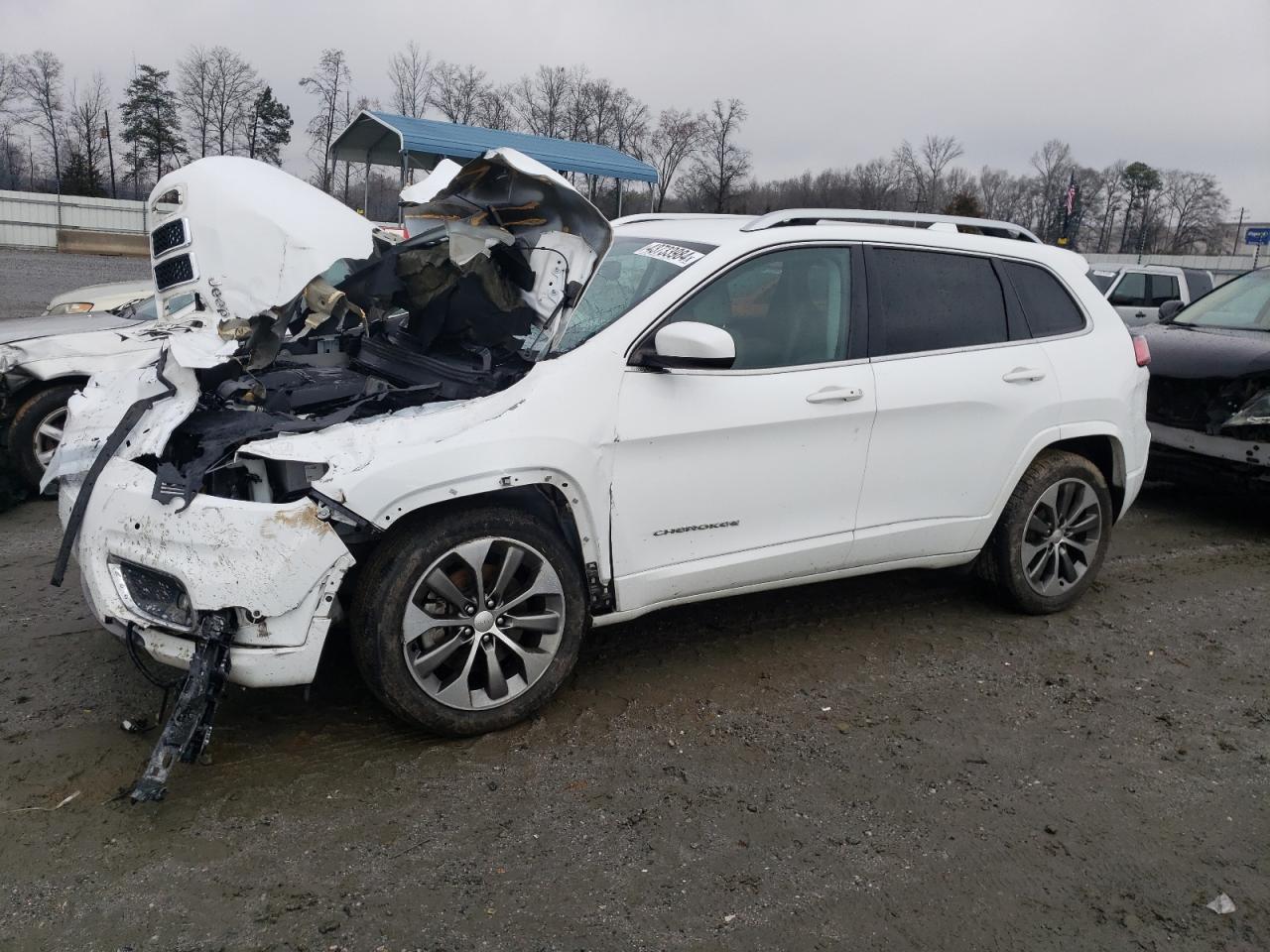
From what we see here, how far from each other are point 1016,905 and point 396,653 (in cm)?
208

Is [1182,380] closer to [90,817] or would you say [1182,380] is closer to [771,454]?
[771,454]

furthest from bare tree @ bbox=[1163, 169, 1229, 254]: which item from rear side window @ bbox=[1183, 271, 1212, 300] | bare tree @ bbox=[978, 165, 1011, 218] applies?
rear side window @ bbox=[1183, 271, 1212, 300]

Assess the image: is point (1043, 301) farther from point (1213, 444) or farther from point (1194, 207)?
point (1194, 207)

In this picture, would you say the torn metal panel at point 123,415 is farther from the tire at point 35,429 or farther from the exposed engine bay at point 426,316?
the tire at point 35,429

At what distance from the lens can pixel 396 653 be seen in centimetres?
328

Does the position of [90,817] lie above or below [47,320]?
below

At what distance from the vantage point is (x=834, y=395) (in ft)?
12.9

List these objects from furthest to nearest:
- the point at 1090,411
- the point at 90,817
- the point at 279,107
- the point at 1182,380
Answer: the point at 279,107
the point at 1182,380
the point at 1090,411
the point at 90,817

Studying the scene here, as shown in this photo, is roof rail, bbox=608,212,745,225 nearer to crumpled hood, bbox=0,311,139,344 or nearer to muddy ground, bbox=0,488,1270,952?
muddy ground, bbox=0,488,1270,952

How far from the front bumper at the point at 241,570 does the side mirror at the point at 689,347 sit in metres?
1.33

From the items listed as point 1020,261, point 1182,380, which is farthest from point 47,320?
point 1182,380

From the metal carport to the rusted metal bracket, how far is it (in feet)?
51.1

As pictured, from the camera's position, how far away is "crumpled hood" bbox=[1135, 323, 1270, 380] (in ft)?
21.6

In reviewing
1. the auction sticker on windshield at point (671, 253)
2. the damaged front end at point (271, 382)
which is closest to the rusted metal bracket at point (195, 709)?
the damaged front end at point (271, 382)
